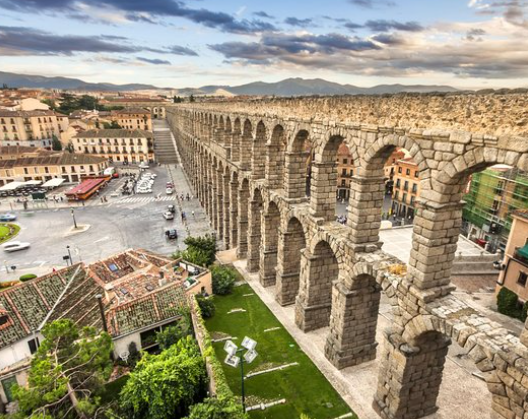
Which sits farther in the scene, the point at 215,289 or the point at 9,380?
the point at 215,289

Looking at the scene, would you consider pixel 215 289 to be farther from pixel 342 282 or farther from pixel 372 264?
pixel 372 264

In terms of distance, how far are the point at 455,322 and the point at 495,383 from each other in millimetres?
2044

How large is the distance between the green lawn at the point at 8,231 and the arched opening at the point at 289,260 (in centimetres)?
4185

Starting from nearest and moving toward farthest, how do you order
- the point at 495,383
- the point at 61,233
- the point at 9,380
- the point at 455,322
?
the point at 495,383
the point at 455,322
the point at 9,380
the point at 61,233

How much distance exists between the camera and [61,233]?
158ft

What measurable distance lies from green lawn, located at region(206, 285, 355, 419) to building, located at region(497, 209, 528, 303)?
21.2m

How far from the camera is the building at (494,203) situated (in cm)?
3912

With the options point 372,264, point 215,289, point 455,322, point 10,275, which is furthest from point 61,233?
point 455,322

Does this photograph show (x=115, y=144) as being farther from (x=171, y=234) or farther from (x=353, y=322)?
(x=353, y=322)

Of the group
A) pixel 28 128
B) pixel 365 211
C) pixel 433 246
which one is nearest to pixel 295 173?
pixel 365 211

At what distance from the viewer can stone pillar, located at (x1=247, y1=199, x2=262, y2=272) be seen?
99.0 feet

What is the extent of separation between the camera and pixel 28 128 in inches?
3565

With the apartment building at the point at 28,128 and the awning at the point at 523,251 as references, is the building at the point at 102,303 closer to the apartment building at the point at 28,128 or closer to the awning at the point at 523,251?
the awning at the point at 523,251

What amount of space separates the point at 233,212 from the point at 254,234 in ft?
20.9
